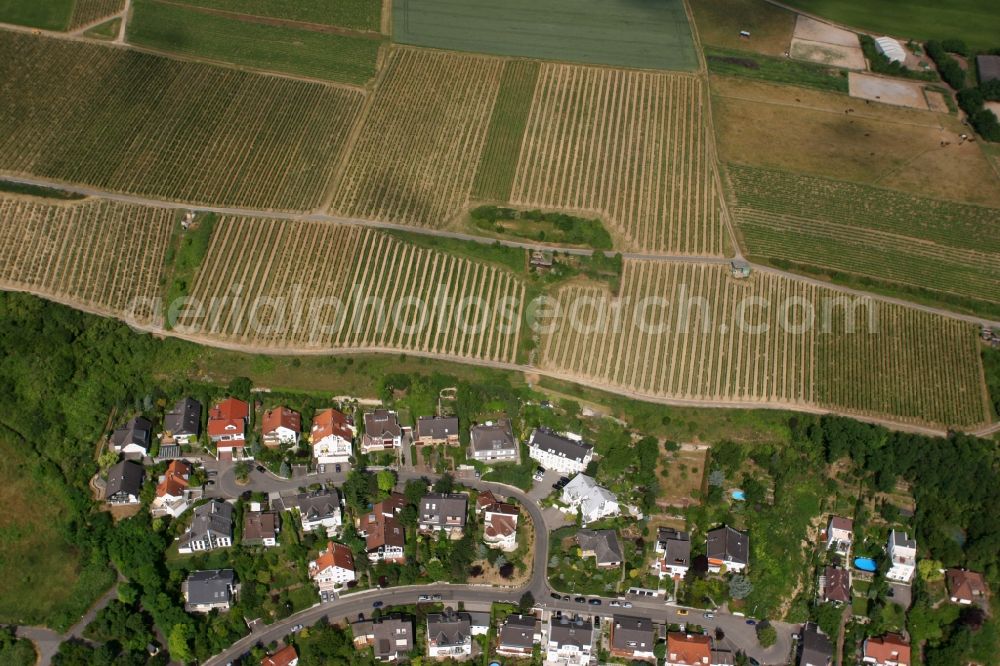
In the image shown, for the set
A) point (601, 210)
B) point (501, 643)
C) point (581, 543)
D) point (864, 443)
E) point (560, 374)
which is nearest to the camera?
point (501, 643)

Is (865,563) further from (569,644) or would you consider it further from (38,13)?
(38,13)

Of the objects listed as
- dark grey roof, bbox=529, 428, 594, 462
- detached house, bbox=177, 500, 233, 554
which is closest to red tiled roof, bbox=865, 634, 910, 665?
dark grey roof, bbox=529, 428, 594, 462

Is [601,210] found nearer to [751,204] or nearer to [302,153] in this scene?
[751,204]

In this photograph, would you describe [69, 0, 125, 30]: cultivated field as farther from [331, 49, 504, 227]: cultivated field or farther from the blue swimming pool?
the blue swimming pool

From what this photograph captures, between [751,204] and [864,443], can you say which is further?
[751,204]

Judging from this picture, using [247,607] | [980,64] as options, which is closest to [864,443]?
[247,607]

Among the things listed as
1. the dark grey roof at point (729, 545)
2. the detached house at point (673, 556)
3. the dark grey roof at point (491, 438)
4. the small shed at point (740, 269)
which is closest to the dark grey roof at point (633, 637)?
the detached house at point (673, 556)
